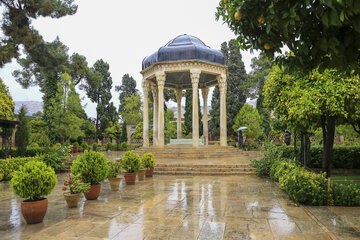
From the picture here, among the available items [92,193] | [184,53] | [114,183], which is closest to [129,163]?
[114,183]

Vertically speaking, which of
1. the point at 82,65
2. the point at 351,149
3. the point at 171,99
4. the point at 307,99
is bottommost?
the point at 351,149

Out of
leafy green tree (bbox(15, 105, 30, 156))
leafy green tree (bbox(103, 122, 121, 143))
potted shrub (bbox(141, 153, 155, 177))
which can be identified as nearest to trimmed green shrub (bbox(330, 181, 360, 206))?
potted shrub (bbox(141, 153, 155, 177))

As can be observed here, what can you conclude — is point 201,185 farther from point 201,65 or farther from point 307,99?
point 201,65

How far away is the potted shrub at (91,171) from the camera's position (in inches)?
285

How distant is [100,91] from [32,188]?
119 ft

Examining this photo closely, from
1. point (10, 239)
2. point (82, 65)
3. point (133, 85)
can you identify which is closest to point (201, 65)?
point (10, 239)

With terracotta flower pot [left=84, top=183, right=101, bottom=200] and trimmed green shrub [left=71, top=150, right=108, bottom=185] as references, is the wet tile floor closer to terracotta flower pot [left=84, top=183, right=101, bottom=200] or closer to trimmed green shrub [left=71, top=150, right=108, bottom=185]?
terracotta flower pot [left=84, top=183, right=101, bottom=200]

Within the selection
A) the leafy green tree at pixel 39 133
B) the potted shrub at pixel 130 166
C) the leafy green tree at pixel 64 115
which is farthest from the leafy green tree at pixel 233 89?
the potted shrub at pixel 130 166

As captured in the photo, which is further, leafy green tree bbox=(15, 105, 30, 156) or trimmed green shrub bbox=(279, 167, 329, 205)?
leafy green tree bbox=(15, 105, 30, 156)

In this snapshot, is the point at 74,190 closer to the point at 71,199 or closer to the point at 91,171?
the point at 71,199

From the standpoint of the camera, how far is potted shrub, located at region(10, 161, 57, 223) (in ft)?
16.8

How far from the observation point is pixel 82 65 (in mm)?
36531

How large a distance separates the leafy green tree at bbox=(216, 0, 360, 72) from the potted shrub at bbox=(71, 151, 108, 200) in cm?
569

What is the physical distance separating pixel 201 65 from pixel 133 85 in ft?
137
